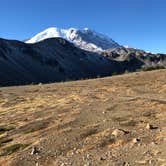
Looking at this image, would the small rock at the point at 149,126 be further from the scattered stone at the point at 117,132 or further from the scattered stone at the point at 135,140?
the scattered stone at the point at 135,140

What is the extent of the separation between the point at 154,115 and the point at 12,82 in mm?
155653

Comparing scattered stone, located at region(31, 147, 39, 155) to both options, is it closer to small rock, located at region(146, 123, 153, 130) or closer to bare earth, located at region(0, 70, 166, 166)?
bare earth, located at region(0, 70, 166, 166)

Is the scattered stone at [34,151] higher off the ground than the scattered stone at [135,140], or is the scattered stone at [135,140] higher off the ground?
the scattered stone at [135,140]

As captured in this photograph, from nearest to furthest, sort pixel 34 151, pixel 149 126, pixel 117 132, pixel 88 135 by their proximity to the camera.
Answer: pixel 34 151 → pixel 117 132 → pixel 149 126 → pixel 88 135

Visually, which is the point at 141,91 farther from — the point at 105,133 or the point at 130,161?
the point at 130,161

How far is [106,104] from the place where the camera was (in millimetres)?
33844

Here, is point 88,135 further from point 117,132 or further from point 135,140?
point 135,140

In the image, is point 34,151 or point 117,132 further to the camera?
point 117,132

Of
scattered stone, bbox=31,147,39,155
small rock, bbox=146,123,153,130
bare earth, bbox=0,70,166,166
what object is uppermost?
small rock, bbox=146,123,153,130

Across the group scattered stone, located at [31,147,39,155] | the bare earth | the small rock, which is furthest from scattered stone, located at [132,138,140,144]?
scattered stone, located at [31,147,39,155]

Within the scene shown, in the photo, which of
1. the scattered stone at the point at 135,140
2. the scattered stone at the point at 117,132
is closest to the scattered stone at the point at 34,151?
the scattered stone at the point at 117,132

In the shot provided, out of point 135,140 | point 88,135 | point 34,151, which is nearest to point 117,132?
point 88,135

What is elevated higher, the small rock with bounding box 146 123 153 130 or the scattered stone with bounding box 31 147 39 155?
the small rock with bounding box 146 123 153 130

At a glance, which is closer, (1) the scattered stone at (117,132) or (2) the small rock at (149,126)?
(1) the scattered stone at (117,132)
